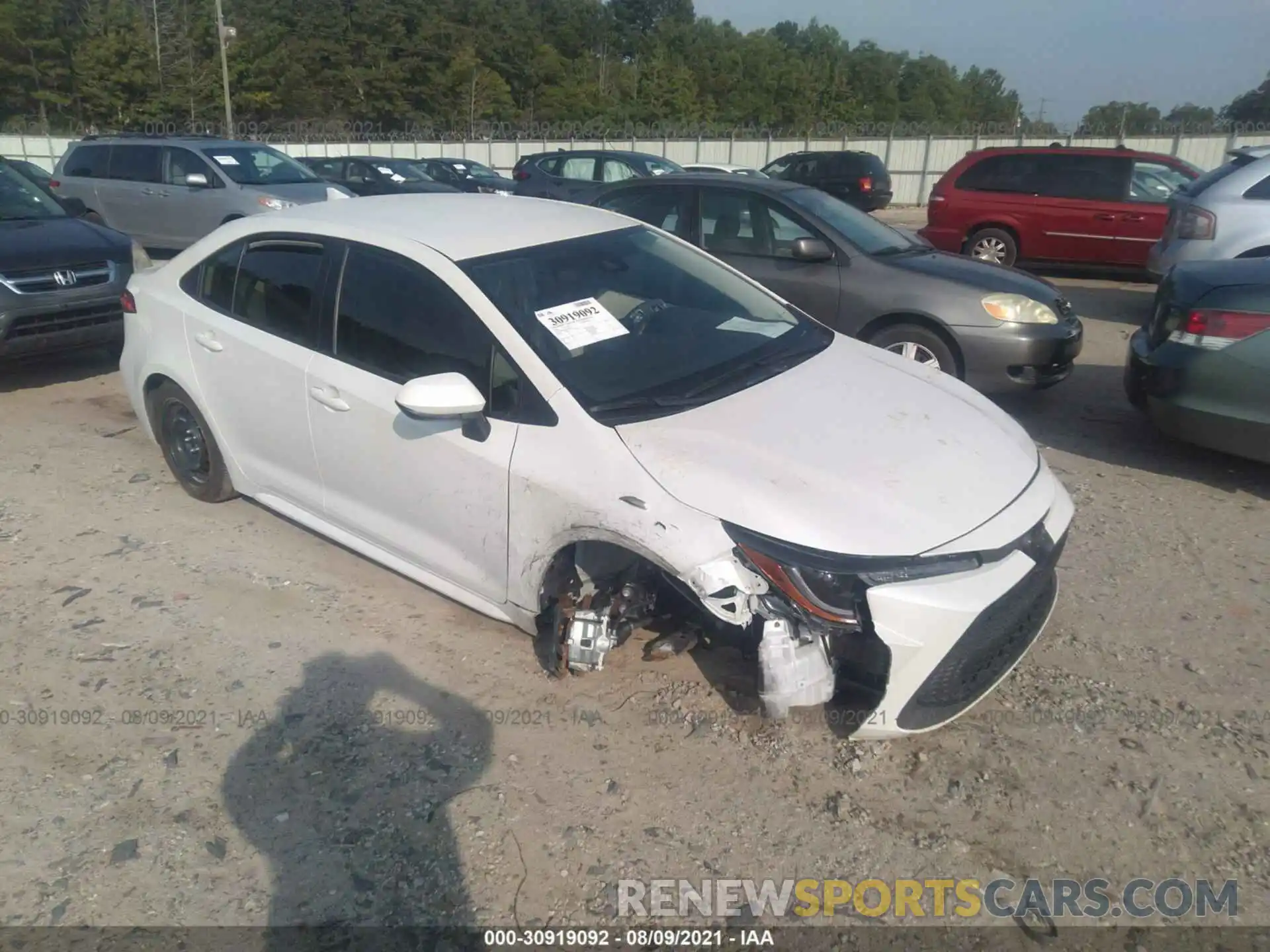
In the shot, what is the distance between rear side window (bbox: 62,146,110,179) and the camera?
43.1 feet

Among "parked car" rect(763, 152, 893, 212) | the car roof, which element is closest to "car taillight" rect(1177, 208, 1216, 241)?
the car roof

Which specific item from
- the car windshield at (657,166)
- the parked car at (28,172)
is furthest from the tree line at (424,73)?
the parked car at (28,172)

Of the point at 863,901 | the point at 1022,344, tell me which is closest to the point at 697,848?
the point at 863,901

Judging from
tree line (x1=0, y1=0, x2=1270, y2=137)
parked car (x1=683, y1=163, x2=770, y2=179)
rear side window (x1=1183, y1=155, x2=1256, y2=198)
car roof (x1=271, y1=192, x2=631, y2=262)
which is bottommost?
parked car (x1=683, y1=163, x2=770, y2=179)

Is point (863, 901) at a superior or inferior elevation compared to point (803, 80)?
inferior

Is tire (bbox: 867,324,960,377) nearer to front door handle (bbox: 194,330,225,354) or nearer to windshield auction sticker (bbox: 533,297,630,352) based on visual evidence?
windshield auction sticker (bbox: 533,297,630,352)

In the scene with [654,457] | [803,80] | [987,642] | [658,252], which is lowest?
[987,642]

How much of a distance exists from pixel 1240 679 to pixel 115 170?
1425cm

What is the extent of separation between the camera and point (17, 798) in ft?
9.79

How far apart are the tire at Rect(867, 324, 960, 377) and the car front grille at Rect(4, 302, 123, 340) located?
563 cm

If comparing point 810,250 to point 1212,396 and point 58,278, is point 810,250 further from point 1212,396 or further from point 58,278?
point 58,278

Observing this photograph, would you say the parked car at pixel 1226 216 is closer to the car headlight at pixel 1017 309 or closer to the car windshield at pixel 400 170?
the car headlight at pixel 1017 309

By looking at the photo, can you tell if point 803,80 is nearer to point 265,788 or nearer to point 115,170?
point 115,170

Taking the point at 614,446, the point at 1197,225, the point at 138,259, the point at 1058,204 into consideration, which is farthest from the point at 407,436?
the point at 1058,204
